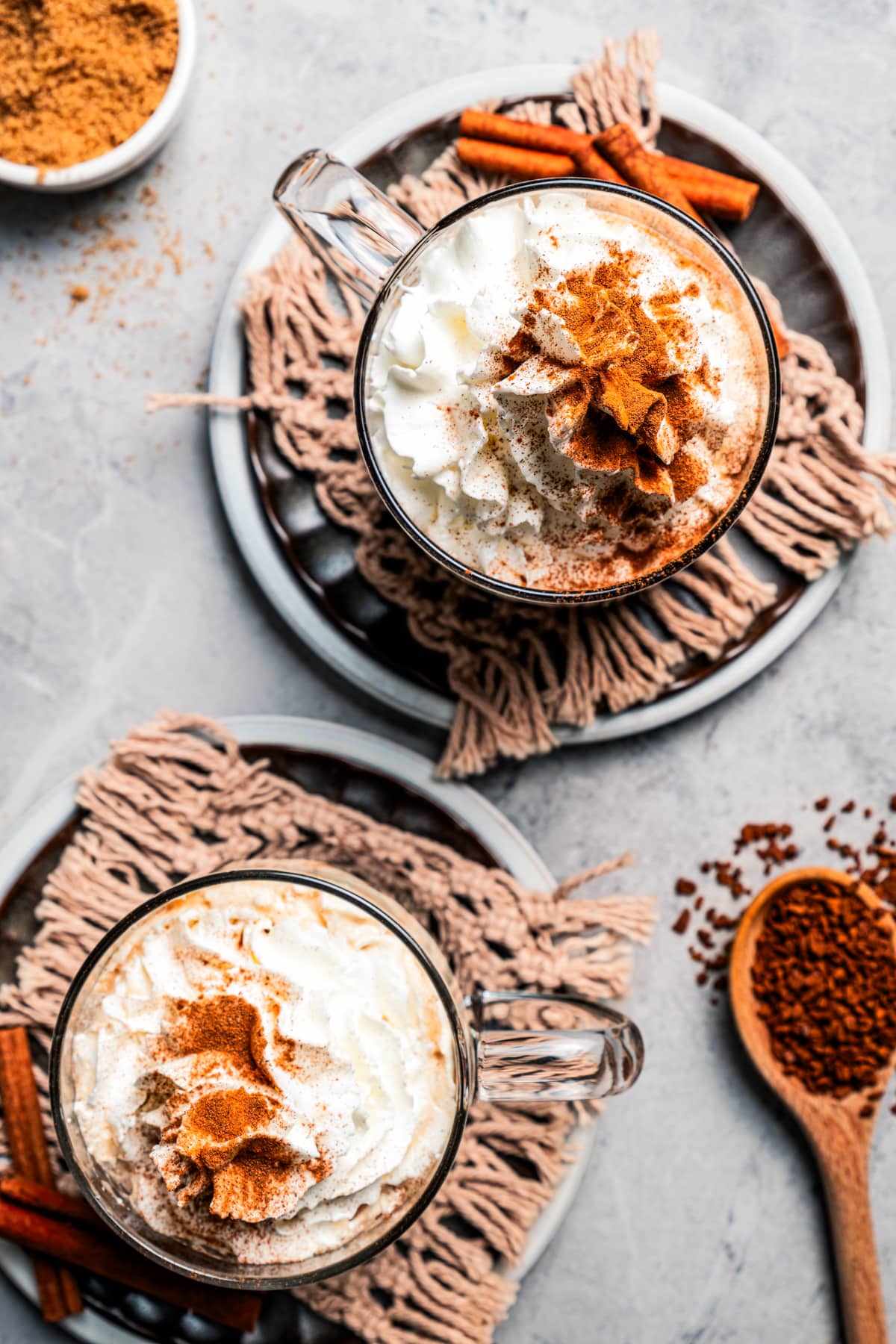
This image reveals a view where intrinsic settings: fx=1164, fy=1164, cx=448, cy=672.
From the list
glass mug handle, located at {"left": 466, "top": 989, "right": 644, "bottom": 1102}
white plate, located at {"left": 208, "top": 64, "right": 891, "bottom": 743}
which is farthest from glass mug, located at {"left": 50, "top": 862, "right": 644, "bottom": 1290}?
white plate, located at {"left": 208, "top": 64, "right": 891, "bottom": 743}

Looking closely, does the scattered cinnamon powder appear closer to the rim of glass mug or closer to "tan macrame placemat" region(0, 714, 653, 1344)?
the rim of glass mug

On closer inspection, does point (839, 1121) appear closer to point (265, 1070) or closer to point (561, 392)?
point (265, 1070)

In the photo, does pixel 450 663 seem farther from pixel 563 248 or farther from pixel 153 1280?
pixel 153 1280

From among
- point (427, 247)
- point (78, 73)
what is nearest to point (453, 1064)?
point (427, 247)

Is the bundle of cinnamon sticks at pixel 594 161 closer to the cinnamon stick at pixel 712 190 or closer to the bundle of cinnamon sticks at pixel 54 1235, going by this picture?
the cinnamon stick at pixel 712 190

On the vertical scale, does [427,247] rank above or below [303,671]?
above

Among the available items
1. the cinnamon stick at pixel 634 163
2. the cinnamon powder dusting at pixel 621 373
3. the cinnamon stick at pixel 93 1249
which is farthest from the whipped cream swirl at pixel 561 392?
the cinnamon stick at pixel 93 1249

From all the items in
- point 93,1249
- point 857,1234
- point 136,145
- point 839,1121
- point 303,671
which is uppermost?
point 136,145
